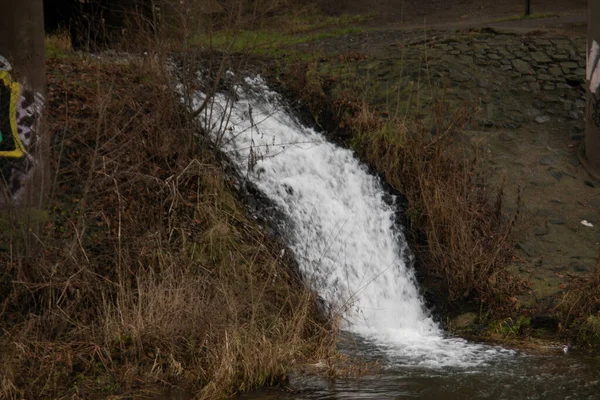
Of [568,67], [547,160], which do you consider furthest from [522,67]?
[547,160]

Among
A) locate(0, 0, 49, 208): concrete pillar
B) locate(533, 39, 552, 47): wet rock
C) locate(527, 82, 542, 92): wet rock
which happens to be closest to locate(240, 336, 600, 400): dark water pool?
locate(0, 0, 49, 208): concrete pillar

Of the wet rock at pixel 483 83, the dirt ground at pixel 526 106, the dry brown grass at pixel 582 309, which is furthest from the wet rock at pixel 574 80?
the dry brown grass at pixel 582 309

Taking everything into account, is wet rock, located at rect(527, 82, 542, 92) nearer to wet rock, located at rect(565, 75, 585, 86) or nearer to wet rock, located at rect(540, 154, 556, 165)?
wet rock, located at rect(565, 75, 585, 86)

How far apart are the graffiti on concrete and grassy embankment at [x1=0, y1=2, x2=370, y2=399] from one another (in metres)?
0.27

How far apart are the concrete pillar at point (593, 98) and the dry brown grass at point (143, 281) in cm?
497

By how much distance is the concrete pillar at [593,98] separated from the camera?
11.2 meters

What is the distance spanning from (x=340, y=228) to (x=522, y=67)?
5177mm

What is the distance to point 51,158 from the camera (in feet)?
28.3

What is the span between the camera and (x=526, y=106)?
41.7 feet

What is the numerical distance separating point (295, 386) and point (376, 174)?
466cm

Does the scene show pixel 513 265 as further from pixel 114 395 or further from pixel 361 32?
pixel 361 32

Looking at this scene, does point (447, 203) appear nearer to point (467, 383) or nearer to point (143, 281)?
point (467, 383)

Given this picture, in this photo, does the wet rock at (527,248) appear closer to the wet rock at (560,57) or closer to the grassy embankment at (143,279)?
the grassy embankment at (143,279)

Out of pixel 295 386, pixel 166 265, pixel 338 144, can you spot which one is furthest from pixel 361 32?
pixel 295 386
